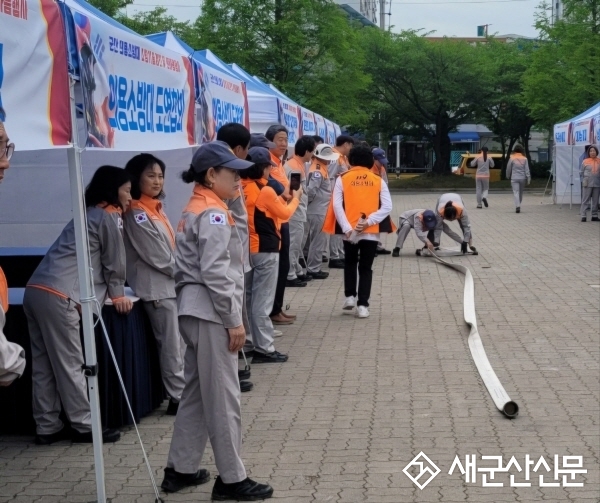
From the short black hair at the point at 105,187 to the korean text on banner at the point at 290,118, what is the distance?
7.77 m

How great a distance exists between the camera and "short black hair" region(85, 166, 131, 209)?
6.34 m

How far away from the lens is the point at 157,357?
7094 mm

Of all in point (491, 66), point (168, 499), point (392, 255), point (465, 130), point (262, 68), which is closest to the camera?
point (168, 499)

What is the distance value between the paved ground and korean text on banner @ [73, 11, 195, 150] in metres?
1.95

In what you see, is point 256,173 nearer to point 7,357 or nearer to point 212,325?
point 212,325

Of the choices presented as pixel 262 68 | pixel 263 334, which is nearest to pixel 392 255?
pixel 263 334

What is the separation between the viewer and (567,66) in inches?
1512

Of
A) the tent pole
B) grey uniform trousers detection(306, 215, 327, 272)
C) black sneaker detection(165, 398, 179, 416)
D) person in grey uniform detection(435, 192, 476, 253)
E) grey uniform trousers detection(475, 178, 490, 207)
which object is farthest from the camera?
grey uniform trousers detection(475, 178, 490, 207)

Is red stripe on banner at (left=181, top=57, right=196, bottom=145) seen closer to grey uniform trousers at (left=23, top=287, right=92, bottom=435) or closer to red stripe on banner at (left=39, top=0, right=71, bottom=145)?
grey uniform trousers at (left=23, top=287, right=92, bottom=435)

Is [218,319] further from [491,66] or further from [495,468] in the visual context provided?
[491,66]

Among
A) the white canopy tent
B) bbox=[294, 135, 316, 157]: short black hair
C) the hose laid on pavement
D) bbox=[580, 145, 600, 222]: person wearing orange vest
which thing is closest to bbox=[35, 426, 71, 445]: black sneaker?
the hose laid on pavement

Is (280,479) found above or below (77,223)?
below

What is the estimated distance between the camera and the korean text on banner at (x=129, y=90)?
504 centimetres

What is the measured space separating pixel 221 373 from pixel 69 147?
1366 millimetres
